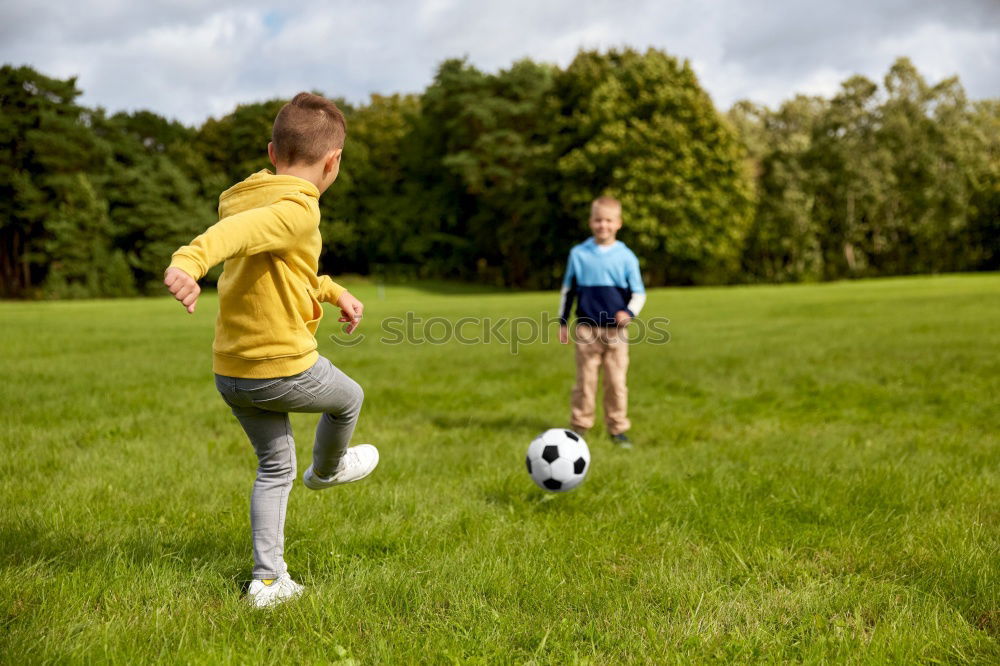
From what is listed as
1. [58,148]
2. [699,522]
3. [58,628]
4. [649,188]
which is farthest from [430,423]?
[58,148]

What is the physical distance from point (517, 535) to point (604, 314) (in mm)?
3216

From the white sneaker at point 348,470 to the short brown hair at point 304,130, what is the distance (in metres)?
1.46

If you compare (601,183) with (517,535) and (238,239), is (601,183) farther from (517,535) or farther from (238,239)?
(238,239)

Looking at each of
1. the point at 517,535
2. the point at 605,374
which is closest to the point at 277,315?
the point at 517,535

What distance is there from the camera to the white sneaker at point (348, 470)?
3545 mm

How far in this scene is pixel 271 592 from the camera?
3.08m

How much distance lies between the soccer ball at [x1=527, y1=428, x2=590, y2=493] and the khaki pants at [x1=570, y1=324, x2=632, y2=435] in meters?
1.99

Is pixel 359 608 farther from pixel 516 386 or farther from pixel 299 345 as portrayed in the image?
pixel 516 386

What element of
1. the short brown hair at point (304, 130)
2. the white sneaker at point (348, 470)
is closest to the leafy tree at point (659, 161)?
the white sneaker at point (348, 470)

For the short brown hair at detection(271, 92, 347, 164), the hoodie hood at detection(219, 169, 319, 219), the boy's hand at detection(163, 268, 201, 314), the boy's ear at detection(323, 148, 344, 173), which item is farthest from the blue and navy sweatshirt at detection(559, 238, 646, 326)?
the boy's hand at detection(163, 268, 201, 314)

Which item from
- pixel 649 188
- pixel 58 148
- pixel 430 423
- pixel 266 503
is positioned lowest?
pixel 430 423

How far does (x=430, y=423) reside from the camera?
7.22 metres

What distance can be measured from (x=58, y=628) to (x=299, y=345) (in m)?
1.43

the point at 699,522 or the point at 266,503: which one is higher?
the point at 266,503
